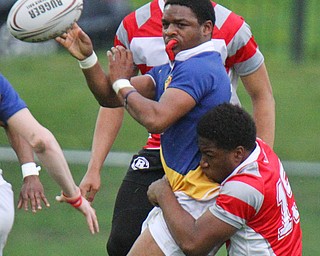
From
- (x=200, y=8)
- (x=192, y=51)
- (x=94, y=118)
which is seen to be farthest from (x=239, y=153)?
(x=94, y=118)

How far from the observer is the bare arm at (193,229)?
569 cm

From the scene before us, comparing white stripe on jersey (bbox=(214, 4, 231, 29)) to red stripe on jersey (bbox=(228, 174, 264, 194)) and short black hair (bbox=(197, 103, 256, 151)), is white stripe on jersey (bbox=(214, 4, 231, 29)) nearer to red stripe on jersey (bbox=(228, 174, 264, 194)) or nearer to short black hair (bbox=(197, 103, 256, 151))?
short black hair (bbox=(197, 103, 256, 151))

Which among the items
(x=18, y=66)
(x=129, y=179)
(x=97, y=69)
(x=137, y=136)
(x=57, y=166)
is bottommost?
(x=18, y=66)

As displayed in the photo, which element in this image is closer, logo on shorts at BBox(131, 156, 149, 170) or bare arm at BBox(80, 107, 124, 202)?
logo on shorts at BBox(131, 156, 149, 170)

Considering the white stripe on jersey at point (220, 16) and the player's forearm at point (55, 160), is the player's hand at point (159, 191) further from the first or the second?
the white stripe on jersey at point (220, 16)

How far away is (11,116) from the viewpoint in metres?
6.23

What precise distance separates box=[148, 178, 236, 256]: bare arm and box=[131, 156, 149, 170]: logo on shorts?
3.27 ft

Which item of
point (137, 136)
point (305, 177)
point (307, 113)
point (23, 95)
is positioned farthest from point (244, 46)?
point (23, 95)

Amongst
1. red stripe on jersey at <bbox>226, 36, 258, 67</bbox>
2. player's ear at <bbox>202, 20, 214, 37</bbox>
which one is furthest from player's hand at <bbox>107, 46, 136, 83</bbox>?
red stripe on jersey at <bbox>226, 36, 258, 67</bbox>

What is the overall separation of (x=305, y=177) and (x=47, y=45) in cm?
664

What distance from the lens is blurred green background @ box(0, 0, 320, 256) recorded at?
9.32m

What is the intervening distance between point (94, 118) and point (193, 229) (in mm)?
8610

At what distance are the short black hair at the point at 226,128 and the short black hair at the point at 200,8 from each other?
18.9 inches

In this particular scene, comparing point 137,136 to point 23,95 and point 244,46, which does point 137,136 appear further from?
point 244,46
